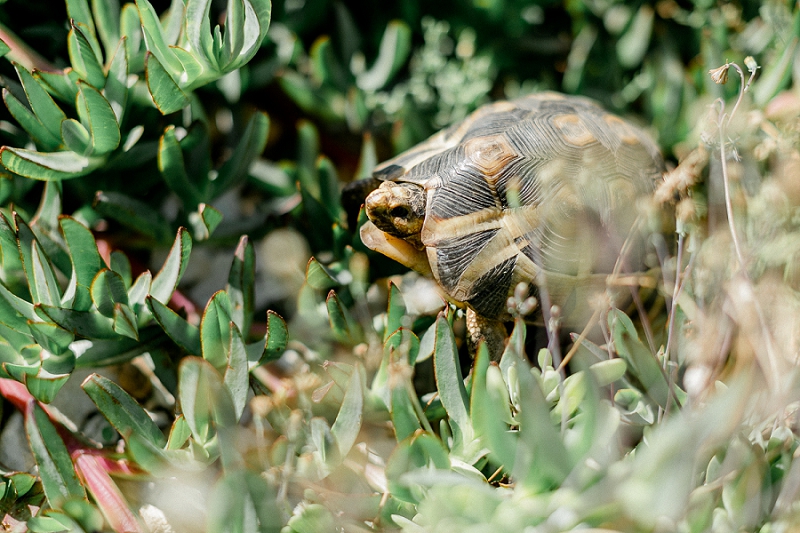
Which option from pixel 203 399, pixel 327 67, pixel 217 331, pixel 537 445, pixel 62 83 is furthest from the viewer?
pixel 327 67

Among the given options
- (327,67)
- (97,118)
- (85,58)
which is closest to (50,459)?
(97,118)

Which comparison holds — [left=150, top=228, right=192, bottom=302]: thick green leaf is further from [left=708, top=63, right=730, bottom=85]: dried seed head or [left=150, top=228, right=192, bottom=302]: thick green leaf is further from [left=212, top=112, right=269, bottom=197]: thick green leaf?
[left=708, top=63, right=730, bottom=85]: dried seed head

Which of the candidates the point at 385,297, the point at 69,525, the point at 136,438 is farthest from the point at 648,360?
the point at 69,525

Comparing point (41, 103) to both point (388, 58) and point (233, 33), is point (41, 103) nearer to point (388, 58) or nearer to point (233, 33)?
point (233, 33)

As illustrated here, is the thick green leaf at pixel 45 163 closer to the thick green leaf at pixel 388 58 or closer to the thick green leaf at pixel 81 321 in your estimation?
the thick green leaf at pixel 81 321

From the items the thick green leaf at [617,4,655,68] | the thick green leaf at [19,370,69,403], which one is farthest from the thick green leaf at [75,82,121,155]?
the thick green leaf at [617,4,655,68]

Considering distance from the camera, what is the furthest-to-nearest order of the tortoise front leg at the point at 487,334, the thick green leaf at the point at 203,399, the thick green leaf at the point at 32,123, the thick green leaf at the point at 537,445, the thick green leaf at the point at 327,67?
the thick green leaf at the point at 327,67 < the tortoise front leg at the point at 487,334 < the thick green leaf at the point at 32,123 < the thick green leaf at the point at 203,399 < the thick green leaf at the point at 537,445

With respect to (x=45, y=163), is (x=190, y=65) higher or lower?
higher

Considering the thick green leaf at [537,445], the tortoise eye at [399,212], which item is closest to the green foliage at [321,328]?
the thick green leaf at [537,445]
